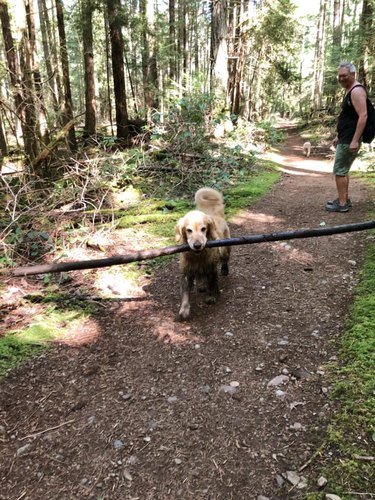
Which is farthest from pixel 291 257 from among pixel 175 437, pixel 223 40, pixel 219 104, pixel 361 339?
pixel 223 40

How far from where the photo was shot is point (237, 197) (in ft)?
29.4

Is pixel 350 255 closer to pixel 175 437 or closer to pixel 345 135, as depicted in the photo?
pixel 345 135

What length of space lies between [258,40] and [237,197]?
15151mm

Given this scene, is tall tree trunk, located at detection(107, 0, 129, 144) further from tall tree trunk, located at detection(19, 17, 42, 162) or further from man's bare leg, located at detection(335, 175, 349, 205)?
man's bare leg, located at detection(335, 175, 349, 205)

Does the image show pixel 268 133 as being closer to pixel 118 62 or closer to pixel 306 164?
pixel 306 164

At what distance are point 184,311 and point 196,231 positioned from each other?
959mm

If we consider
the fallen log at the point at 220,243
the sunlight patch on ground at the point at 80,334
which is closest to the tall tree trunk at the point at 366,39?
the fallen log at the point at 220,243

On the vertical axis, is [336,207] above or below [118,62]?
below

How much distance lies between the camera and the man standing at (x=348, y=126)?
629 centimetres

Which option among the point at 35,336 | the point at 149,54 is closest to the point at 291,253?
the point at 35,336

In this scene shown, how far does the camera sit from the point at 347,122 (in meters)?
6.70

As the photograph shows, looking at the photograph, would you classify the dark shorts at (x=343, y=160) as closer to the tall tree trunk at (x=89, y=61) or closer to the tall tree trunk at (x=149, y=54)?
the tall tree trunk at (x=89, y=61)

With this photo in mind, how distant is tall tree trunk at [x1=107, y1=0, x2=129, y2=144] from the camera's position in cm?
1376

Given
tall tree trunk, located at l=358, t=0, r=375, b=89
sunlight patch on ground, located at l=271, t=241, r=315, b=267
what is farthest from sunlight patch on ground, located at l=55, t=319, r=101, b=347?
tall tree trunk, located at l=358, t=0, r=375, b=89
